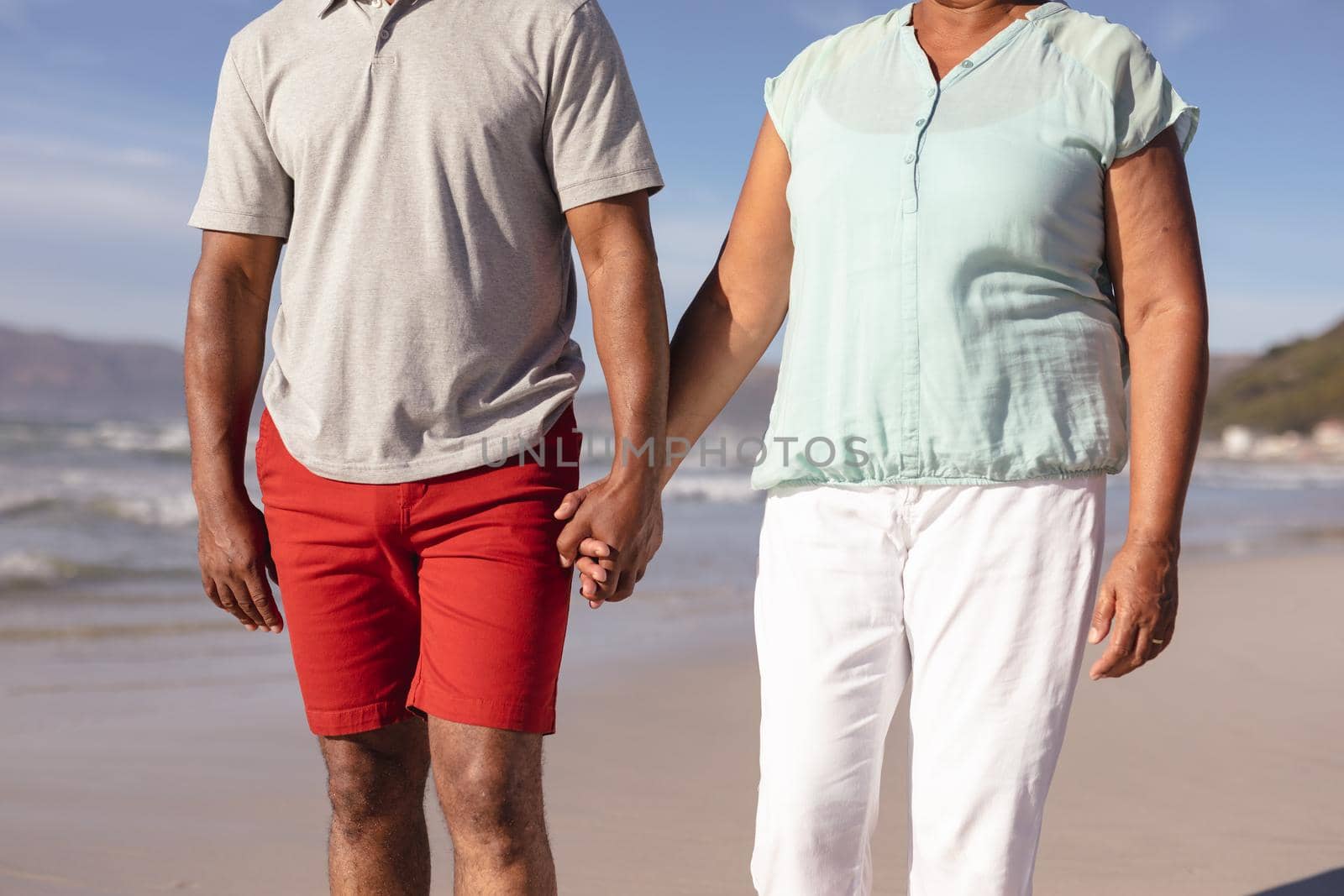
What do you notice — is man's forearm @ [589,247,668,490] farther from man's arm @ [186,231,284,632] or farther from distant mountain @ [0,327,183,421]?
distant mountain @ [0,327,183,421]

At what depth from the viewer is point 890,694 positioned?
1817 millimetres

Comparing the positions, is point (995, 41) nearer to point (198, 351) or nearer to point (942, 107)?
point (942, 107)

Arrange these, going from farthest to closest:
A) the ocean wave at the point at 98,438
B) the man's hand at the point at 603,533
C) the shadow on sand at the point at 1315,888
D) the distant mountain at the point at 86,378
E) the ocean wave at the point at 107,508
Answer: the distant mountain at the point at 86,378
the ocean wave at the point at 98,438
the ocean wave at the point at 107,508
the shadow on sand at the point at 1315,888
the man's hand at the point at 603,533

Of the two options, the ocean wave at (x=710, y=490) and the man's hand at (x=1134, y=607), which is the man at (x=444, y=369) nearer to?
the man's hand at (x=1134, y=607)

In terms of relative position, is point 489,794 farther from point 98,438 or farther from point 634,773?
point 98,438

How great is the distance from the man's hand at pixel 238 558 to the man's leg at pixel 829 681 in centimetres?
91

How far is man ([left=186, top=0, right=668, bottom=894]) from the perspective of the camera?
1872 mm

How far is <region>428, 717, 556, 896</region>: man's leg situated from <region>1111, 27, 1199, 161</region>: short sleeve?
48.5 inches

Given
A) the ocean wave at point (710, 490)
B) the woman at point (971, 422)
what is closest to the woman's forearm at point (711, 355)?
the woman at point (971, 422)

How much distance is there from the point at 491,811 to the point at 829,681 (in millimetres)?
535

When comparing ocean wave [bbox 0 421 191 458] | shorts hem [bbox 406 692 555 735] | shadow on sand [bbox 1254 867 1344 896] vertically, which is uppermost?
shorts hem [bbox 406 692 555 735]

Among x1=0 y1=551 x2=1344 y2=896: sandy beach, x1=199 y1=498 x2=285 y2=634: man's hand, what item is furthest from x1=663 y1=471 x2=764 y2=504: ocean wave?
x1=199 y1=498 x2=285 y2=634: man's hand

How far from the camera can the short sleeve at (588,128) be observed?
1919 millimetres

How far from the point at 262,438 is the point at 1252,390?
164ft
